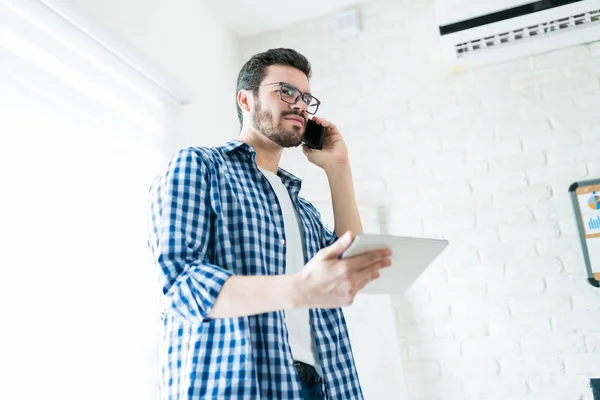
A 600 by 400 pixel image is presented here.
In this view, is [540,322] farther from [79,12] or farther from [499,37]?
[79,12]

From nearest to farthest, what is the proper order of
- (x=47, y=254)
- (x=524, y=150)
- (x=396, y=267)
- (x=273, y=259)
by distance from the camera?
(x=396, y=267) < (x=273, y=259) < (x=47, y=254) < (x=524, y=150)

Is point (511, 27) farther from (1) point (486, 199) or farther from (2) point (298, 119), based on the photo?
(2) point (298, 119)

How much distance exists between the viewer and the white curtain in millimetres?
1117

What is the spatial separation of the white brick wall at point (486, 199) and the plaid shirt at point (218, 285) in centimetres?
97

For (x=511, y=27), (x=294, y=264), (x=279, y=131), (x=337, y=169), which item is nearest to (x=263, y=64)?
(x=279, y=131)

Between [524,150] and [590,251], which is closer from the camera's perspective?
[590,251]

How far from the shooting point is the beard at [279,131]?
47.7 inches

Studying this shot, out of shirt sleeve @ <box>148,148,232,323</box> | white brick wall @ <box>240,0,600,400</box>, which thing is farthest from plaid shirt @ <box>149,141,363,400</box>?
white brick wall @ <box>240,0,600,400</box>

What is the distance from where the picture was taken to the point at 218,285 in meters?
0.77

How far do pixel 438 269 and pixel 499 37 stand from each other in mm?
885

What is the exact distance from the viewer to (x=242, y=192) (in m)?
1.00

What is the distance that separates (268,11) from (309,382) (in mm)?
1801

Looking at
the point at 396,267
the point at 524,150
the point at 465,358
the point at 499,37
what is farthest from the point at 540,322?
the point at 396,267

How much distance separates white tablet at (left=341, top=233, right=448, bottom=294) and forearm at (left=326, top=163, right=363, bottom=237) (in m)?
0.28
